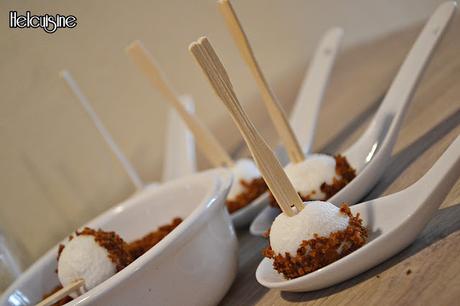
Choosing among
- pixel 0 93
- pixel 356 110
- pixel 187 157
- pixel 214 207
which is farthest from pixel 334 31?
pixel 0 93

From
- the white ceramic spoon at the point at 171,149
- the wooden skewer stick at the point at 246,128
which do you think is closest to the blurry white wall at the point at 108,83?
the white ceramic spoon at the point at 171,149

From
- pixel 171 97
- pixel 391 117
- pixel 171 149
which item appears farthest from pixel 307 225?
pixel 171 149

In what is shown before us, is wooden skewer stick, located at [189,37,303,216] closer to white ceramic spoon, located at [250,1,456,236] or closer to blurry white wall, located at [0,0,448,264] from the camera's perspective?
white ceramic spoon, located at [250,1,456,236]

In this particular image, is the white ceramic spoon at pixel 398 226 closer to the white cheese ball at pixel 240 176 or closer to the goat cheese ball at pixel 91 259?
the goat cheese ball at pixel 91 259

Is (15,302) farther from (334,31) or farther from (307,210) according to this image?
(334,31)

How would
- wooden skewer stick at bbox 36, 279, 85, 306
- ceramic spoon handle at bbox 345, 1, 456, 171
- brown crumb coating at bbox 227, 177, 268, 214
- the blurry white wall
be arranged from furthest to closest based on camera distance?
the blurry white wall, brown crumb coating at bbox 227, 177, 268, 214, ceramic spoon handle at bbox 345, 1, 456, 171, wooden skewer stick at bbox 36, 279, 85, 306

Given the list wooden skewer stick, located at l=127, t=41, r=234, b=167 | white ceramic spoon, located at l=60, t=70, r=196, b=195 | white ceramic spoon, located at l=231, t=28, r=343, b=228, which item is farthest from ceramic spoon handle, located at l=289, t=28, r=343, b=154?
white ceramic spoon, located at l=60, t=70, r=196, b=195
